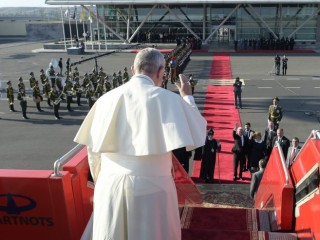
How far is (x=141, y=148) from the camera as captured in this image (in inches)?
79.9

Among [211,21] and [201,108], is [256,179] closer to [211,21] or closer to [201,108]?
[201,108]

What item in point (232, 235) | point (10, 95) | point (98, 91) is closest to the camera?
point (232, 235)

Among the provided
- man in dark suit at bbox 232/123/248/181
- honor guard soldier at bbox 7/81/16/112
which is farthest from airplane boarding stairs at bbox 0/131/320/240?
honor guard soldier at bbox 7/81/16/112

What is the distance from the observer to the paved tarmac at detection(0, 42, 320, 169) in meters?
10.6

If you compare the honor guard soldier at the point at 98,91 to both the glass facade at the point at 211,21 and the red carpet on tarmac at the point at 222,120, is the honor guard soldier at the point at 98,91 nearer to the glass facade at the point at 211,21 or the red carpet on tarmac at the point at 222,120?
the red carpet on tarmac at the point at 222,120

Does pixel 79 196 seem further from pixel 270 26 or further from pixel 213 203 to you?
pixel 270 26

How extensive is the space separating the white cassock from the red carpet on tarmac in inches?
242

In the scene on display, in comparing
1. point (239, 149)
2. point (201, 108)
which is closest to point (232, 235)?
point (239, 149)

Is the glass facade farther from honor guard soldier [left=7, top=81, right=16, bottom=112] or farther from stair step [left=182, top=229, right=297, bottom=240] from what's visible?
stair step [left=182, top=229, right=297, bottom=240]

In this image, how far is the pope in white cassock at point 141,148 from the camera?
205 centimetres

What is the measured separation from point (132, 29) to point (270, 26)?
49.6ft

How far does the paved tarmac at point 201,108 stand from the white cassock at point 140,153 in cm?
765

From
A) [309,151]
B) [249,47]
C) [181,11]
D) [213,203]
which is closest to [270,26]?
[249,47]

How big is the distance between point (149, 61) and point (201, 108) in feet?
42.5
